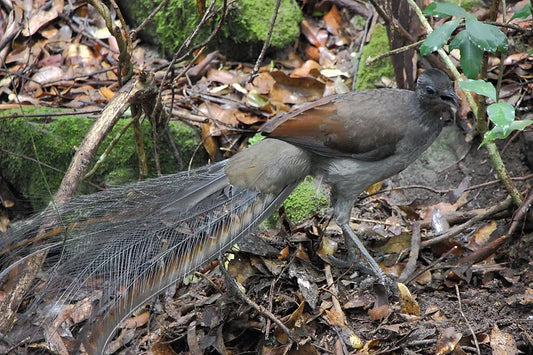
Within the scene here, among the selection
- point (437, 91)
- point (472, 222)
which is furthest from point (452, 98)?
point (472, 222)

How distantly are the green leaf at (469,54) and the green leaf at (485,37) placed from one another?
34mm

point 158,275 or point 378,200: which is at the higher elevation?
point 158,275

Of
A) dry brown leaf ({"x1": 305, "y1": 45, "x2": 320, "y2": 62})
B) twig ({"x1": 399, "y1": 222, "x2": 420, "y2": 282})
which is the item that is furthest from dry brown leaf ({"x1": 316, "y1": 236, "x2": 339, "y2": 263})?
dry brown leaf ({"x1": 305, "y1": 45, "x2": 320, "y2": 62})

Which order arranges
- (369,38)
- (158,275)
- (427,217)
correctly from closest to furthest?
1. (158,275)
2. (427,217)
3. (369,38)

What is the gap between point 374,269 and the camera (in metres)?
A: 4.15

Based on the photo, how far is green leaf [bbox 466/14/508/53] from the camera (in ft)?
11.3

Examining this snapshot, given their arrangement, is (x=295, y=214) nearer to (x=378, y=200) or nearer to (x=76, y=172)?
(x=378, y=200)

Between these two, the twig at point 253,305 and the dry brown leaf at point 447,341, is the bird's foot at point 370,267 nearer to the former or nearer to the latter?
the dry brown leaf at point 447,341

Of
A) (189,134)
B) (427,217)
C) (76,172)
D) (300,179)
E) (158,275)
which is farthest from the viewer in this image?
(189,134)

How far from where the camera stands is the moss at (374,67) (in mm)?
5930

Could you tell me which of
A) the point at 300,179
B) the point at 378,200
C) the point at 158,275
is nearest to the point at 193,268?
the point at 158,275

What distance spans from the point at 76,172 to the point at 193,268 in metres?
1.02

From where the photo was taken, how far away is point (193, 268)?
3654mm

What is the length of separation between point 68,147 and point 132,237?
2.19 m
